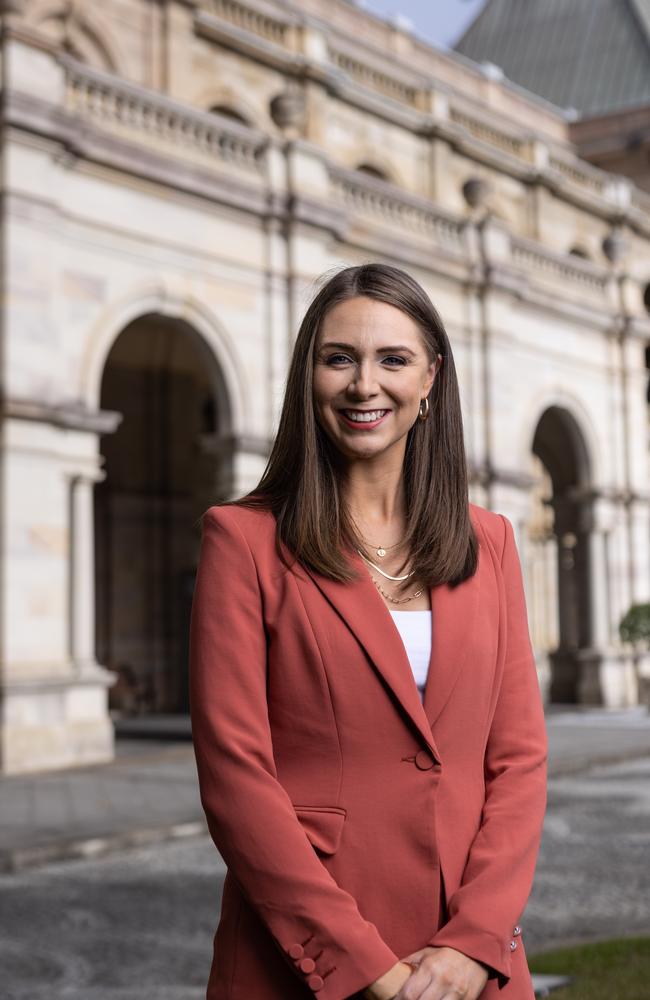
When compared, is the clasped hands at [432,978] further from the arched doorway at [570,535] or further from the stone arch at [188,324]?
the arched doorway at [570,535]

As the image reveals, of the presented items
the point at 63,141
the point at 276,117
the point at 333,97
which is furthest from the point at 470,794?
the point at 333,97

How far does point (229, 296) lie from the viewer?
57.7ft

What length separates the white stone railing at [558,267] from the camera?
23.8 metres

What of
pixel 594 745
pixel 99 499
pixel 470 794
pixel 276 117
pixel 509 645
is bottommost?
pixel 594 745

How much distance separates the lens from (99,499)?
79.1ft

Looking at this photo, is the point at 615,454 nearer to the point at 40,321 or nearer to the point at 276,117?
the point at 276,117

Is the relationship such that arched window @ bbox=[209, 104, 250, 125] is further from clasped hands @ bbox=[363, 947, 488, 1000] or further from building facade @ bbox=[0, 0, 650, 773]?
clasped hands @ bbox=[363, 947, 488, 1000]

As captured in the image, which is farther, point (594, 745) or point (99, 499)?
point (99, 499)

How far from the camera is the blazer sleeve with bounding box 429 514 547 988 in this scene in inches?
87.8

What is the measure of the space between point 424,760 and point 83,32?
71.3 feet

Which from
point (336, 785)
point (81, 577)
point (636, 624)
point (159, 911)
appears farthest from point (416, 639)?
point (636, 624)

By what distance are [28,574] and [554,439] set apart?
573 inches

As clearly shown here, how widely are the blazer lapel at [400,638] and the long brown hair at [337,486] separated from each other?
30mm

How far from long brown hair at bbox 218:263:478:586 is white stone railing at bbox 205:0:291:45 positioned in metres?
22.6
